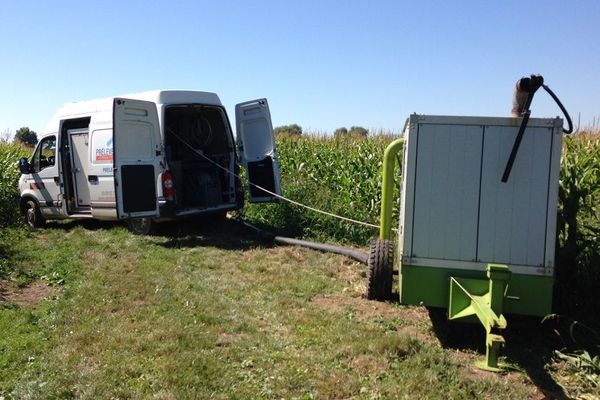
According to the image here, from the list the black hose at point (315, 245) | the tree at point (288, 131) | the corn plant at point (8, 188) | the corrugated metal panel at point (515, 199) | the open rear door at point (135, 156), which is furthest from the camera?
the tree at point (288, 131)

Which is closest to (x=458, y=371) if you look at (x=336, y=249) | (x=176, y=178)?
(x=336, y=249)

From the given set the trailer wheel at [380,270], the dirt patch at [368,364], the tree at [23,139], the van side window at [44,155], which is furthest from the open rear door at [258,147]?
the tree at [23,139]

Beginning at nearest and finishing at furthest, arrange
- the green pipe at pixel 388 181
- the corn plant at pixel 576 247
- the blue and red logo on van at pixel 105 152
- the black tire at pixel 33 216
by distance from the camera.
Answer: the corn plant at pixel 576 247 < the green pipe at pixel 388 181 < the blue and red logo on van at pixel 105 152 < the black tire at pixel 33 216

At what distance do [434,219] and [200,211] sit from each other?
6.02m

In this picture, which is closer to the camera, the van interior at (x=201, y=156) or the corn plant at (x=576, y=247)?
the corn plant at (x=576, y=247)

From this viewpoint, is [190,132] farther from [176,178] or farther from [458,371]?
[458,371]

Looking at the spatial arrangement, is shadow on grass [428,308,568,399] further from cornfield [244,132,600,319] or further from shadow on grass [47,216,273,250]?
shadow on grass [47,216,273,250]

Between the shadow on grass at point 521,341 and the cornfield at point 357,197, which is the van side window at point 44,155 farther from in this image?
the shadow on grass at point 521,341

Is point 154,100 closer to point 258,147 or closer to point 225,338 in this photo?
point 258,147

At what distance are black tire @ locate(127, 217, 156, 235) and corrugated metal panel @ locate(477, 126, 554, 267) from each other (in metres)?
6.80

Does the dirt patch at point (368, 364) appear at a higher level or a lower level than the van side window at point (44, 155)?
lower

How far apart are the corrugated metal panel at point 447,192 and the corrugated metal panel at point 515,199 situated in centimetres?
8

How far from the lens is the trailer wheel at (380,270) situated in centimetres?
516

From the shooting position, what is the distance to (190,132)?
10.4 metres
